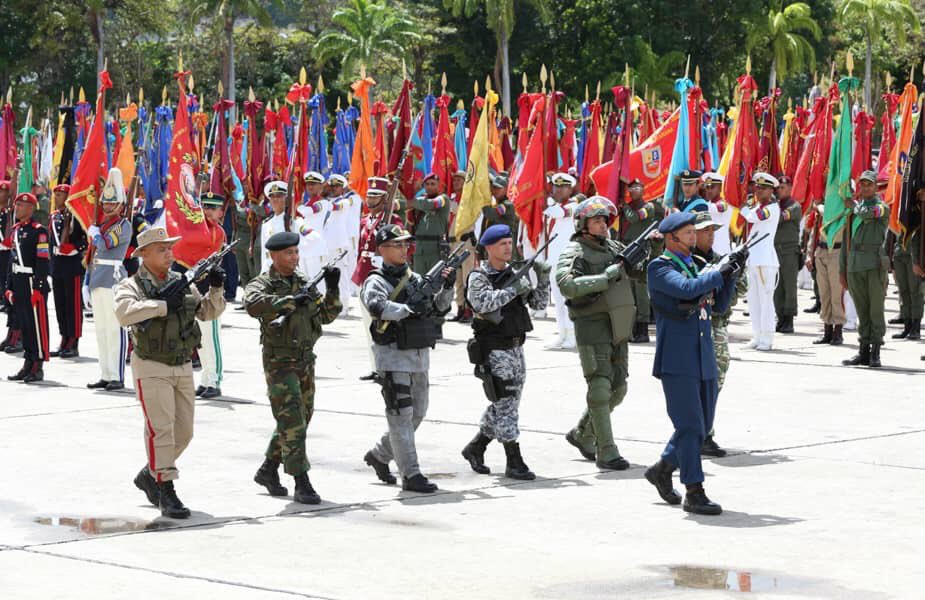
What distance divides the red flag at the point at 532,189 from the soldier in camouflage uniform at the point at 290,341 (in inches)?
360

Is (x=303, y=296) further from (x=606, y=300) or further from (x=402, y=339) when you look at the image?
(x=606, y=300)

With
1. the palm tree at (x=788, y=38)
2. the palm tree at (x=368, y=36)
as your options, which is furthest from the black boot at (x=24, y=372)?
the palm tree at (x=788, y=38)

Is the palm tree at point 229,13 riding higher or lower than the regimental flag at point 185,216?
higher

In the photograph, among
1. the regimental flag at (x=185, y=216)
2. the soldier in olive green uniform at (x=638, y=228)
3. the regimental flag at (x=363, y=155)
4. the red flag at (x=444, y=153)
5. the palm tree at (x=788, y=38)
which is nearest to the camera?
the regimental flag at (x=185, y=216)

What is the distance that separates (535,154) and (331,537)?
34.8 ft

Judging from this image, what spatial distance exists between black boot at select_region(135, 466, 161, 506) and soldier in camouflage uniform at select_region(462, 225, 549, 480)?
218 centimetres

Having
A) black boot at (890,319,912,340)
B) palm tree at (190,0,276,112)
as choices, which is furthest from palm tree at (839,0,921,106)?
black boot at (890,319,912,340)

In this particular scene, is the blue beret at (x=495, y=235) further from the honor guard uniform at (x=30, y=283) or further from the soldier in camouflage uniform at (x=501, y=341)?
the honor guard uniform at (x=30, y=283)

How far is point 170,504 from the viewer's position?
8.62 metres

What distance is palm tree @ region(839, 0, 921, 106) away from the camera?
213 ft

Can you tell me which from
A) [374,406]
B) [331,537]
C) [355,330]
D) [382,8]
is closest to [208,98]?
[382,8]

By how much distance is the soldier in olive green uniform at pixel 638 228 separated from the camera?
1728 cm

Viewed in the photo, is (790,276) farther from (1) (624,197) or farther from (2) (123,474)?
(2) (123,474)

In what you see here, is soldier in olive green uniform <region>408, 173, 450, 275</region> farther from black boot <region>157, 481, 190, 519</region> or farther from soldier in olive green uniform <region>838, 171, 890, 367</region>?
black boot <region>157, 481, 190, 519</region>
